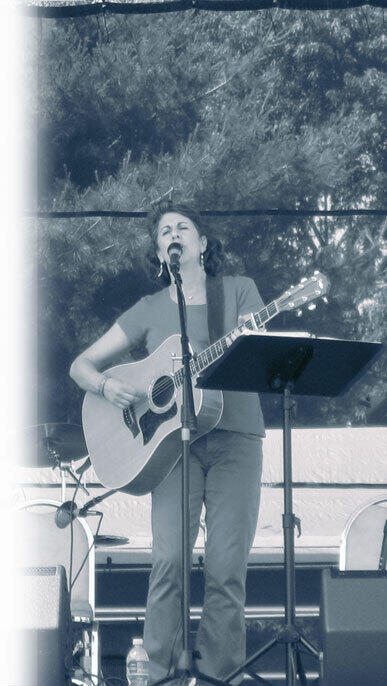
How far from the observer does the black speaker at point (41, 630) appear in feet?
8.52

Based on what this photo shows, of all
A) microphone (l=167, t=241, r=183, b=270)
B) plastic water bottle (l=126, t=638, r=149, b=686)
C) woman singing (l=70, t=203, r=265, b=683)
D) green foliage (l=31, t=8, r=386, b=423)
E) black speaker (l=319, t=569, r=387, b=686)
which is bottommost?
plastic water bottle (l=126, t=638, r=149, b=686)

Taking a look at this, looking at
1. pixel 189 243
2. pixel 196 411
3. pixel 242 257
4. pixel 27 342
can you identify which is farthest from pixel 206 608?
pixel 242 257

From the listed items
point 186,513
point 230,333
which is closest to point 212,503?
point 186,513

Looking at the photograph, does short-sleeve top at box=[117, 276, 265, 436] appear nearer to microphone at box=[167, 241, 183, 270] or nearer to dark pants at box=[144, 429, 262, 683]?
dark pants at box=[144, 429, 262, 683]

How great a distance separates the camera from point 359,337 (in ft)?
18.6

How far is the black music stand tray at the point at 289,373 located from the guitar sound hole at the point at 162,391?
21.1 inches

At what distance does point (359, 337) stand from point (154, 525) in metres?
2.53

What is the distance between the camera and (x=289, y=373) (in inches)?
122

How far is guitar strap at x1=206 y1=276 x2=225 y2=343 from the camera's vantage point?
3480 mm

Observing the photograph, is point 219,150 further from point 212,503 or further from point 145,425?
point 212,503

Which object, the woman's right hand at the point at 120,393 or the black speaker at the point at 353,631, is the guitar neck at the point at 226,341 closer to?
the woman's right hand at the point at 120,393

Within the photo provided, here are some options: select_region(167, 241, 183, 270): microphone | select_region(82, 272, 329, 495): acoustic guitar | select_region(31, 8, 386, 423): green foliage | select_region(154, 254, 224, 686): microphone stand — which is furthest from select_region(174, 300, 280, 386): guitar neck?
select_region(31, 8, 386, 423): green foliage

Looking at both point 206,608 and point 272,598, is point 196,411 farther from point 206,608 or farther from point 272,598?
point 272,598

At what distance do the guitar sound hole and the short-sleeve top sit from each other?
0.13m
